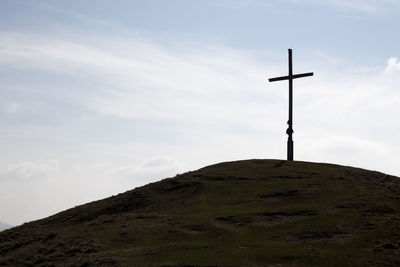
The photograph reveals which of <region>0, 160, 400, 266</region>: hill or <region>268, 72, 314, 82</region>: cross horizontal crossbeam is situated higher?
<region>268, 72, 314, 82</region>: cross horizontal crossbeam

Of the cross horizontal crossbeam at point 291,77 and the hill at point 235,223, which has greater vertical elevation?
the cross horizontal crossbeam at point 291,77

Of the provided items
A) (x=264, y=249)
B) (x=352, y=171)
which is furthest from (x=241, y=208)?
(x=352, y=171)

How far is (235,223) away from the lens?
43906 millimetres

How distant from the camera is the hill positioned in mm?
36438

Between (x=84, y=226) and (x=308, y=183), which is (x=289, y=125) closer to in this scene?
(x=308, y=183)

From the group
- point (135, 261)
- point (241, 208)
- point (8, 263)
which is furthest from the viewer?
point (241, 208)

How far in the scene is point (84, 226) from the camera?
5009 centimetres

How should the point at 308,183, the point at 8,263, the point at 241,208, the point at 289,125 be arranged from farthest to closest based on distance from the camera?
the point at 289,125 → the point at 308,183 → the point at 241,208 → the point at 8,263

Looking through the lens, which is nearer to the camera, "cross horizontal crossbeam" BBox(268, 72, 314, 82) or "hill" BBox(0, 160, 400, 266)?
"hill" BBox(0, 160, 400, 266)

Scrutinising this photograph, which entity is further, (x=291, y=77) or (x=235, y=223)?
(x=291, y=77)

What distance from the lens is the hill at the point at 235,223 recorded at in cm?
3644

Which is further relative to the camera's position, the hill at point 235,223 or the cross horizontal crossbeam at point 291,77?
the cross horizontal crossbeam at point 291,77

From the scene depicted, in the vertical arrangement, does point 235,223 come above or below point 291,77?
below

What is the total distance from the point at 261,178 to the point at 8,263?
82.5ft
